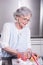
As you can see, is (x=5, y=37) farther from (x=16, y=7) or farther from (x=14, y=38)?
(x=16, y=7)

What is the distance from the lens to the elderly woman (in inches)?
40.6

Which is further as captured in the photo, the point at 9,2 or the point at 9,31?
the point at 9,2

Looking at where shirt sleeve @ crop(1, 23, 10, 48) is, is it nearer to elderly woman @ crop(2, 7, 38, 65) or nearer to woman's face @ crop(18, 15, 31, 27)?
elderly woman @ crop(2, 7, 38, 65)

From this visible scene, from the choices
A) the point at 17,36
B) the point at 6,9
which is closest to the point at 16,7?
the point at 6,9

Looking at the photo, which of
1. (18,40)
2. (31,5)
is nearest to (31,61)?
(18,40)

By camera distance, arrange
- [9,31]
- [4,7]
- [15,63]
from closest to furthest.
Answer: [15,63], [9,31], [4,7]

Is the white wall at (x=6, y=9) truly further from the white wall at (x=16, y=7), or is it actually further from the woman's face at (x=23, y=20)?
the woman's face at (x=23, y=20)

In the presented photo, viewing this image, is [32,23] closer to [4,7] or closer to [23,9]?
[23,9]

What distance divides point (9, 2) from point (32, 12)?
21 centimetres

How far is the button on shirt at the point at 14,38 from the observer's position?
1049mm

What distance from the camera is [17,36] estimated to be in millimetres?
1093

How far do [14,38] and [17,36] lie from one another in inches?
1.2

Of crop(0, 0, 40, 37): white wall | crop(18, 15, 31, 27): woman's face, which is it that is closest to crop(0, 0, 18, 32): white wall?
crop(0, 0, 40, 37): white wall

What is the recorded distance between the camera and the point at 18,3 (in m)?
1.19
